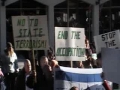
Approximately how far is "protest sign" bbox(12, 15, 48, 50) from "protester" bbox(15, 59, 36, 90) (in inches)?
22.3

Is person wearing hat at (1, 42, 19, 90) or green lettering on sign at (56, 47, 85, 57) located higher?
green lettering on sign at (56, 47, 85, 57)

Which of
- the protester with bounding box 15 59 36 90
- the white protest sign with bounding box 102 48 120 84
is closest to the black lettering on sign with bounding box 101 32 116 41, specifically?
the protester with bounding box 15 59 36 90

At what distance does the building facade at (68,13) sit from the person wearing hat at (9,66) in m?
7.17

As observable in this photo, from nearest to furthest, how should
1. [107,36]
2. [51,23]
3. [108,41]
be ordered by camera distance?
[108,41]
[107,36]
[51,23]

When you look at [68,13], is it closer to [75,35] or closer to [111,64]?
[75,35]

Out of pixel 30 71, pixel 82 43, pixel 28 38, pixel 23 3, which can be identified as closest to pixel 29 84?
pixel 30 71

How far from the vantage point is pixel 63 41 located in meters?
9.48

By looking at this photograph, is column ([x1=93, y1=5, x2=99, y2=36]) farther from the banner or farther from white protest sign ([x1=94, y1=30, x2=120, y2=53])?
the banner

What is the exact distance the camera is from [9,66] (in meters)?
12.2

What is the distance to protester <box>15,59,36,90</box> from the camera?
8672 mm

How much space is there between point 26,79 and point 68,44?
1.24 metres

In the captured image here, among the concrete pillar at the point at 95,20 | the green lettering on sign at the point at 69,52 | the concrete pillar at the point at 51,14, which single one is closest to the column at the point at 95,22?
the concrete pillar at the point at 95,20

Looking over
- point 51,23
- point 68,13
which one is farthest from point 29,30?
point 68,13

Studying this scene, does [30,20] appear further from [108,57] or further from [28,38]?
[108,57]
